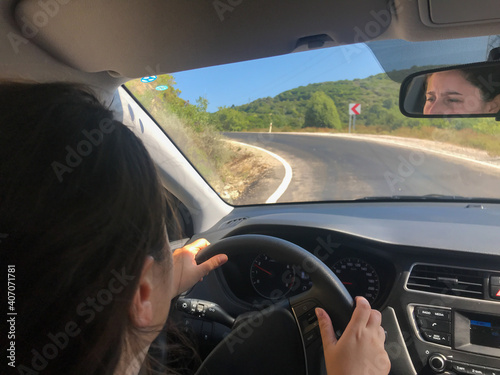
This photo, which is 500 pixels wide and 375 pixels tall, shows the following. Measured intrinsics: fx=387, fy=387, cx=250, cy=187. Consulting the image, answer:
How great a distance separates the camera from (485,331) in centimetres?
216

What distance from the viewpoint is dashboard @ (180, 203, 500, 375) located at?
2182 millimetres

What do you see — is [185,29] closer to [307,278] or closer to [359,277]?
[307,278]

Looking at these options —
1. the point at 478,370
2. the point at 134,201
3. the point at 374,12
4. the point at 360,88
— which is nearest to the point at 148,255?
the point at 134,201

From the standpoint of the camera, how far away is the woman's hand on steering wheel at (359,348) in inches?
50.3

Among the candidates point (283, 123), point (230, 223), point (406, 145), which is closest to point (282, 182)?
point (283, 123)

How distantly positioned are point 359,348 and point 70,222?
1.01m

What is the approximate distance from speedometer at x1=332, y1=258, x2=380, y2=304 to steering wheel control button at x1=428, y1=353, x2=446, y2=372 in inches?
17.7

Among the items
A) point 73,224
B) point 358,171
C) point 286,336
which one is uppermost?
point 358,171

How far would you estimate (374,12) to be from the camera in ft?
5.91

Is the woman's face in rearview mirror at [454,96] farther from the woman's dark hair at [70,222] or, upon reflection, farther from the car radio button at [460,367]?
the woman's dark hair at [70,222]

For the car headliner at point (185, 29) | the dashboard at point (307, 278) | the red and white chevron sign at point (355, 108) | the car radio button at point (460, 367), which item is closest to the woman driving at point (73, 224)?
the car headliner at point (185, 29)

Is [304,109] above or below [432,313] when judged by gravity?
above

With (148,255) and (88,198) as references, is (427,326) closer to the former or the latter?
(148,255)

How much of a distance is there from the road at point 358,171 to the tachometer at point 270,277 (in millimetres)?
1277
